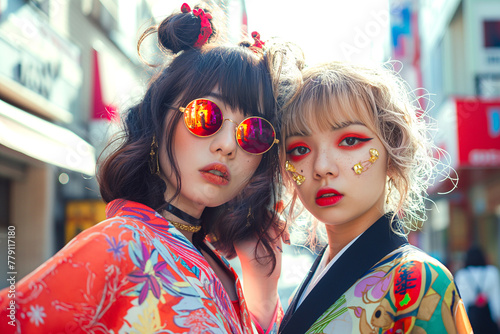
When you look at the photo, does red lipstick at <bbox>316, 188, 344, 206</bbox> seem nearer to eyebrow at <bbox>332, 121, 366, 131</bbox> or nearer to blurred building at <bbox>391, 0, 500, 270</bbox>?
eyebrow at <bbox>332, 121, 366, 131</bbox>

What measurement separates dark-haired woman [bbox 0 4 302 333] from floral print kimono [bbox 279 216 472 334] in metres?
0.30

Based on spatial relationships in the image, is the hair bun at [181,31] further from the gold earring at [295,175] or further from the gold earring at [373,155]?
the gold earring at [373,155]

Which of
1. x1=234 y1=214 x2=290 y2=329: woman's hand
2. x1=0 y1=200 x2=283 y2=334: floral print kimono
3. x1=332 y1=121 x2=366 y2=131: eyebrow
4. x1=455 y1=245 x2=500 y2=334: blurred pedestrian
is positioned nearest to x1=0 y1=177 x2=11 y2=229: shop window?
x1=234 y1=214 x2=290 y2=329: woman's hand

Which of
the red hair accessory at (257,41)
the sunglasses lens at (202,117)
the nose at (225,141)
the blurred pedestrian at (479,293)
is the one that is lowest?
the blurred pedestrian at (479,293)

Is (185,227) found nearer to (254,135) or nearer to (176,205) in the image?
(176,205)

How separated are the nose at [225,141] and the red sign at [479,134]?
6.26 m

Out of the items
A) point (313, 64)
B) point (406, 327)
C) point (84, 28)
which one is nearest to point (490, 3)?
point (84, 28)

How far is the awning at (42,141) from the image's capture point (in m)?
4.48

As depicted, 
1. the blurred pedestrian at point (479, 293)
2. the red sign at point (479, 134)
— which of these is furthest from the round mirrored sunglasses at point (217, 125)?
the red sign at point (479, 134)

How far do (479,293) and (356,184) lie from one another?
480 cm

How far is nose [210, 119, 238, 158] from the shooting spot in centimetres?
166

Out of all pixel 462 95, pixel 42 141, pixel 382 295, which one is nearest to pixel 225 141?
pixel 382 295

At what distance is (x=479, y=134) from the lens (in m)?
7.10

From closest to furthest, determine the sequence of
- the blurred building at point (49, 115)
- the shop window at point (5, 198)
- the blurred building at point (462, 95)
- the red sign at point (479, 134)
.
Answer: the shop window at point (5, 198), the blurred building at point (49, 115), the red sign at point (479, 134), the blurred building at point (462, 95)
